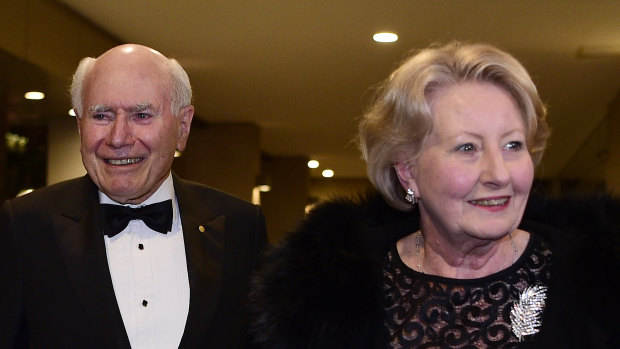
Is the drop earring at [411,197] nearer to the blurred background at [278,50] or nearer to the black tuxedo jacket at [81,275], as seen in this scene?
the black tuxedo jacket at [81,275]

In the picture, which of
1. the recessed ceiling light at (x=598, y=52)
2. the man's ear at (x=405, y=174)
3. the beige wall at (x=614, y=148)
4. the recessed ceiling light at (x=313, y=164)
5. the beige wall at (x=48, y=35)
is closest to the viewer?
the man's ear at (x=405, y=174)

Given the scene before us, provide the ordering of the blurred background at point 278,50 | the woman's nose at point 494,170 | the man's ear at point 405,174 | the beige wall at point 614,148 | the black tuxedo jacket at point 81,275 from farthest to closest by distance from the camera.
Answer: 1. the beige wall at point 614,148
2. the blurred background at point 278,50
3. the black tuxedo jacket at point 81,275
4. the man's ear at point 405,174
5. the woman's nose at point 494,170

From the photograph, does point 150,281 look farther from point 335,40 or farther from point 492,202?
point 335,40

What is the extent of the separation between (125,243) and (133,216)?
85 millimetres

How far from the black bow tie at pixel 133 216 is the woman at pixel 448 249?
1.40 ft

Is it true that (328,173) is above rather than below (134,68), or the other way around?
above

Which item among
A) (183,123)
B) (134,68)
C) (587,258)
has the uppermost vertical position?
(134,68)

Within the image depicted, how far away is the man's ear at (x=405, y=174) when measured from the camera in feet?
7.73

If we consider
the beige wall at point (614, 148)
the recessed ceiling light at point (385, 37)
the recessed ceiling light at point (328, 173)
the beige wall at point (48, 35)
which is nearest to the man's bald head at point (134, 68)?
the beige wall at point (48, 35)

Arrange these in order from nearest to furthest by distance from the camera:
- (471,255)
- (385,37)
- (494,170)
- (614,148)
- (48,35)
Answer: (494,170), (471,255), (48,35), (385,37), (614,148)

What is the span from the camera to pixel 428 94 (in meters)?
2.28

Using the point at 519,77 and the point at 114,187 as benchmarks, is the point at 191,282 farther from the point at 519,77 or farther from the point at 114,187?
the point at 519,77

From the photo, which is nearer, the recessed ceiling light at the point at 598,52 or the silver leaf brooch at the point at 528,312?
the silver leaf brooch at the point at 528,312

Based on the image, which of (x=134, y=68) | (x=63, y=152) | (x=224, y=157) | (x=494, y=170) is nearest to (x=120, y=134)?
(x=134, y=68)
